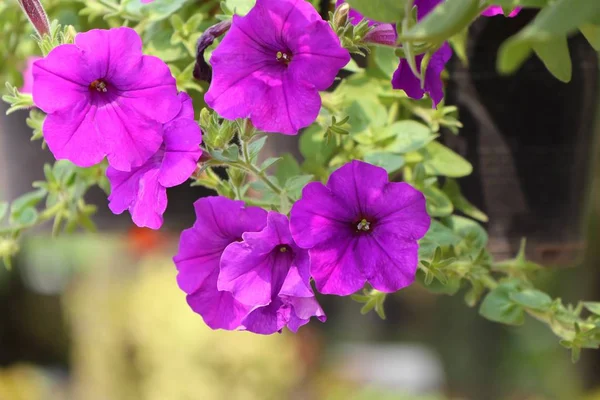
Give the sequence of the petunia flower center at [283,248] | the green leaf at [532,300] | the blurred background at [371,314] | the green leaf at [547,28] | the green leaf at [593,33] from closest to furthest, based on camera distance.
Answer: the green leaf at [547,28] < the green leaf at [593,33] < the petunia flower center at [283,248] < the green leaf at [532,300] < the blurred background at [371,314]

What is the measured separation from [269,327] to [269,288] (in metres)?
0.02

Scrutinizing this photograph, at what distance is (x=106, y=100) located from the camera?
43 centimetres

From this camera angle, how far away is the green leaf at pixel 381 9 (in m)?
0.34

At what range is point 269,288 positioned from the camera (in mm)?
429

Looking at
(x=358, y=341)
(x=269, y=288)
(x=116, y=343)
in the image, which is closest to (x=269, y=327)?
(x=269, y=288)

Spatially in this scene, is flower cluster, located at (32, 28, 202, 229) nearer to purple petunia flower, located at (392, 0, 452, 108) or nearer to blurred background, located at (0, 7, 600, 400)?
purple petunia flower, located at (392, 0, 452, 108)

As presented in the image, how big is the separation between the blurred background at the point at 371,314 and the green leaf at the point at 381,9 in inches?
12.4

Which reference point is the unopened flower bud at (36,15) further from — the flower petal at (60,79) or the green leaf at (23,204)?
the green leaf at (23,204)

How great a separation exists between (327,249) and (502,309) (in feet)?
0.71

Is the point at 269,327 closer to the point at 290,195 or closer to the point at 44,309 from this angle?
the point at 290,195

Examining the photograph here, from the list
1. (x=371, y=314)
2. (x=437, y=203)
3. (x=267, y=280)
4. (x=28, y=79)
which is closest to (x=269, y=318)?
(x=267, y=280)

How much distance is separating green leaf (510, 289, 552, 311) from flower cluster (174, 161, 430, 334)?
180mm

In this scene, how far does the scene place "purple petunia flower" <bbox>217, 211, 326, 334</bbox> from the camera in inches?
16.5

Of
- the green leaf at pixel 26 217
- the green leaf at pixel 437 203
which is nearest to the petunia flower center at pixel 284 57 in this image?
the green leaf at pixel 437 203
